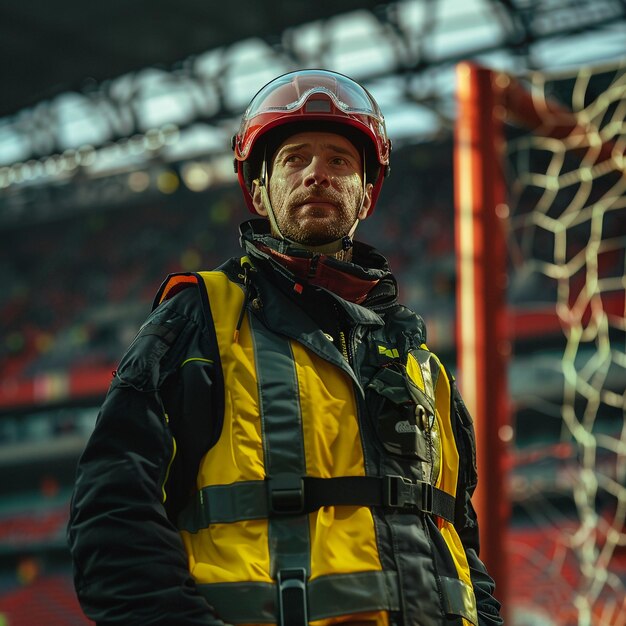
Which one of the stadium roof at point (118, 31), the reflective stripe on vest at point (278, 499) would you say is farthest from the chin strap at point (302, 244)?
the stadium roof at point (118, 31)

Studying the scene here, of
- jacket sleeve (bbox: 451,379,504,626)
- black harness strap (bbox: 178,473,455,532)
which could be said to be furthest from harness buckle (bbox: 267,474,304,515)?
jacket sleeve (bbox: 451,379,504,626)

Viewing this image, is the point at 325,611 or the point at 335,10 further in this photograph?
the point at 335,10

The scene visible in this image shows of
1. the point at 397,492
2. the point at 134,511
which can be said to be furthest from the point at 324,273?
the point at 134,511

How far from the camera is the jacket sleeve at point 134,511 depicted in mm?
1502

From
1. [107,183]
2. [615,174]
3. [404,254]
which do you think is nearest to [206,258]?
[107,183]

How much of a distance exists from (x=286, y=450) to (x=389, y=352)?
0.92 feet

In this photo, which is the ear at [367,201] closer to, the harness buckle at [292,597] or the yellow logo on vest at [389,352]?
the yellow logo on vest at [389,352]

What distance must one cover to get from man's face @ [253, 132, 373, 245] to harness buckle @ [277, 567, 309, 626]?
0.57m

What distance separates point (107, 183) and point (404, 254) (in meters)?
5.86

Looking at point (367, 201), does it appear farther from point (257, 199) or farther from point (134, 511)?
point (134, 511)

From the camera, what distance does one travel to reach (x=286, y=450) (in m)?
1.64

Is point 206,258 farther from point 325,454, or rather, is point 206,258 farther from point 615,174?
point 325,454

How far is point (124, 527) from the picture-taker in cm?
153

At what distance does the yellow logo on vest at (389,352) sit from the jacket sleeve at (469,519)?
0.20 meters
